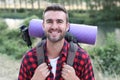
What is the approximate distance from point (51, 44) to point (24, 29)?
54cm

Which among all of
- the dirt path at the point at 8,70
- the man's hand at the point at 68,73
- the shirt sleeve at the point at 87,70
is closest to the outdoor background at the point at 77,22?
the dirt path at the point at 8,70

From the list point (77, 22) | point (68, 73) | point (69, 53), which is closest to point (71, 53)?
point (69, 53)

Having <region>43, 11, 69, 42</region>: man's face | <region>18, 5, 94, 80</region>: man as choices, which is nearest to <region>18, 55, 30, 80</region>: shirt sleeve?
<region>18, 5, 94, 80</region>: man

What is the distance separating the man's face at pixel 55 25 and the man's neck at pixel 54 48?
55 mm

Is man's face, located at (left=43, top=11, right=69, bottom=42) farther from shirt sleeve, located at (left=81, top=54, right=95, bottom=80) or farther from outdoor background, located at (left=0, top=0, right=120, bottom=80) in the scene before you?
outdoor background, located at (left=0, top=0, right=120, bottom=80)

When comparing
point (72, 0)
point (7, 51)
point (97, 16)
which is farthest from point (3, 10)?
point (7, 51)

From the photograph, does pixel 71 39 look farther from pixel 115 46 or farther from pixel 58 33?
pixel 115 46

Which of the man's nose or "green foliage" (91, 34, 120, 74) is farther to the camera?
"green foliage" (91, 34, 120, 74)

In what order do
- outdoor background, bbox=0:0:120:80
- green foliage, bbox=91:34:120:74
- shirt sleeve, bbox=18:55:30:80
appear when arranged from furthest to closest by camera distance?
1. outdoor background, bbox=0:0:120:80
2. green foliage, bbox=91:34:120:74
3. shirt sleeve, bbox=18:55:30:80

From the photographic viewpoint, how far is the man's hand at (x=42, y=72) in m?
2.05

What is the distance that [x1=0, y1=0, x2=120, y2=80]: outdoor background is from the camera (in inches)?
320

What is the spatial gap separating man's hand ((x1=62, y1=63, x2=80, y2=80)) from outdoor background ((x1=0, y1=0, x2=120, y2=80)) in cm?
366

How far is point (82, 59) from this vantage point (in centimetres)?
210

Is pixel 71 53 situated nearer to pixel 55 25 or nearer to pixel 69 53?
pixel 69 53
